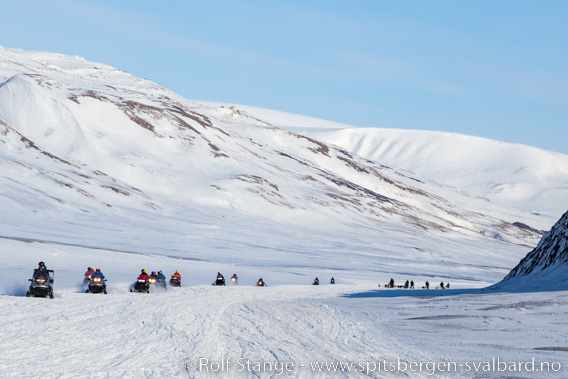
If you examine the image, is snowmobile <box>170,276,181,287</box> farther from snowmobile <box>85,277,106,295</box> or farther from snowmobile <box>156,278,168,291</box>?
snowmobile <box>85,277,106,295</box>

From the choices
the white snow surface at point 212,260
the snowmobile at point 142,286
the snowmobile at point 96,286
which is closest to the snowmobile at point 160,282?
the white snow surface at point 212,260

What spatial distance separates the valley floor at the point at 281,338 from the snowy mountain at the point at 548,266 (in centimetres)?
289

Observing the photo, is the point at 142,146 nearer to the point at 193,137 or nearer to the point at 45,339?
the point at 193,137

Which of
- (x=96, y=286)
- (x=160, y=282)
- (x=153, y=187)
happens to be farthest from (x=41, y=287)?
(x=153, y=187)

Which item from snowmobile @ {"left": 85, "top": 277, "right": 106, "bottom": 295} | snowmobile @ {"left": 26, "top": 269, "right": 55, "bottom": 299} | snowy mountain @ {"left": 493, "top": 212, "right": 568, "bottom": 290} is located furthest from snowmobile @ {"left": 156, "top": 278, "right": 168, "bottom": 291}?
snowy mountain @ {"left": 493, "top": 212, "right": 568, "bottom": 290}

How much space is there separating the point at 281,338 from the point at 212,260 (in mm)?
58264

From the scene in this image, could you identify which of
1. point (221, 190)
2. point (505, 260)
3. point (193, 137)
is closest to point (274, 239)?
point (221, 190)

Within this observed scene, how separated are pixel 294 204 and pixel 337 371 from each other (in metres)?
140

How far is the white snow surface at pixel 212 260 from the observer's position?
54.3 ft

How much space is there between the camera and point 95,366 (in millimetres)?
14195

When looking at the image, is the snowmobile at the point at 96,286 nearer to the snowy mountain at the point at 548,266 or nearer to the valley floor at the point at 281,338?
the valley floor at the point at 281,338

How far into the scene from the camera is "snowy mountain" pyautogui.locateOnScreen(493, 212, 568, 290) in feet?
102

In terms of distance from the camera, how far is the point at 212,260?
76.9m

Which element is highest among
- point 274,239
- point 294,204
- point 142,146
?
point 142,146
